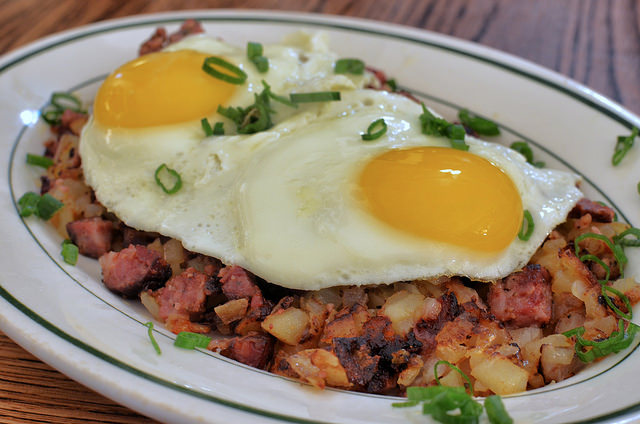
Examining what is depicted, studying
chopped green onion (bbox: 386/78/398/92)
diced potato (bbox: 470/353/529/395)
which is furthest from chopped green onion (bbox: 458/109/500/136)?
diced potato (bbox: 470/353/529/395)

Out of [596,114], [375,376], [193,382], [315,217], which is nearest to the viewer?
[193,382]

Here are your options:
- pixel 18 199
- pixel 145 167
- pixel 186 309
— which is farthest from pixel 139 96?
pixel 186 309

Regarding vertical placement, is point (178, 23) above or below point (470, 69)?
above

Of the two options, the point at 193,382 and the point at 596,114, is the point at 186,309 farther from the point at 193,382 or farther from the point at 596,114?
the point at 596,114

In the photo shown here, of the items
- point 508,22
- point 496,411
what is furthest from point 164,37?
point 508,22

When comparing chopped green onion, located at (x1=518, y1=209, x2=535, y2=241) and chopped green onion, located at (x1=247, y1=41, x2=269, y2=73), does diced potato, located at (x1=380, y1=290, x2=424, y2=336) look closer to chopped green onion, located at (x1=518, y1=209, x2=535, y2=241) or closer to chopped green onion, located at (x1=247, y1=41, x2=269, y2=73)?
chopped green onion, located at (x1=518, y1=209, x2=535, y2=241)

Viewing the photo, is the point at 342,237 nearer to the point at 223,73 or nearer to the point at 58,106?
the point at 223,73
